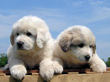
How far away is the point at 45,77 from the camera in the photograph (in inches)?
206

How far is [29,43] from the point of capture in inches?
221

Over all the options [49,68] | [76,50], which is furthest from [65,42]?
[49,68]

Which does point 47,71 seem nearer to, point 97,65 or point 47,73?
point 47,73

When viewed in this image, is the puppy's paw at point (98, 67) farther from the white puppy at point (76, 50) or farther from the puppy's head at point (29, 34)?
the puppy's head at point (29, 34)

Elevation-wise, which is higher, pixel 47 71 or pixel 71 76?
pixel 47 71

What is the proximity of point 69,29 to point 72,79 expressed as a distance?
1.29 meters

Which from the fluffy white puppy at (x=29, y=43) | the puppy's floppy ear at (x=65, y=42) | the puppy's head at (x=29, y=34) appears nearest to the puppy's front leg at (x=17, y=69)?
the fluffy white puppy at (x=29, y=43)

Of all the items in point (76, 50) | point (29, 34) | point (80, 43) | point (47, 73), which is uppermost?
point (29, 34)

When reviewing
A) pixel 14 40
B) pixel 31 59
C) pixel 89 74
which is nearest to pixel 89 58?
pixel 89 74

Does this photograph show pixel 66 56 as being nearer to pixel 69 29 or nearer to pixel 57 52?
pixel 57 52

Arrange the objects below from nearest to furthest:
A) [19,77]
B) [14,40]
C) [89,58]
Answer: [19,77] < [89,58] < [14,40]

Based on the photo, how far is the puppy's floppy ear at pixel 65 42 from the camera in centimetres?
573

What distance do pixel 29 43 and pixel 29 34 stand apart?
24 cm

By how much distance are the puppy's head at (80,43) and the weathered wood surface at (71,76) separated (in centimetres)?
35
